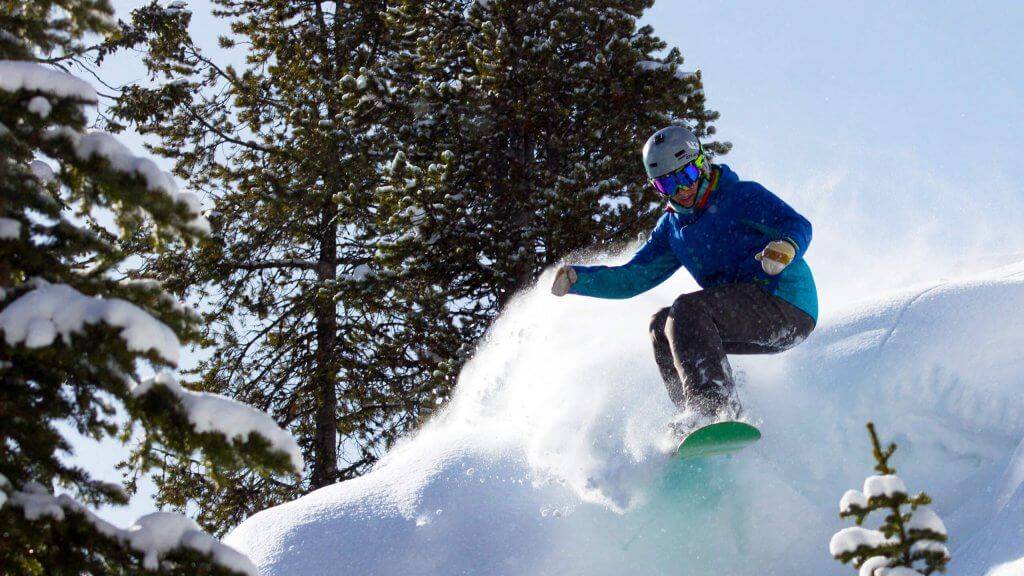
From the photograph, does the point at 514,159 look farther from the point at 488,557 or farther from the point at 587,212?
the point at 488,557

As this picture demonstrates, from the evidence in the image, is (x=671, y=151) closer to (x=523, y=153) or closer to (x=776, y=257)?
(x=776, y=257)

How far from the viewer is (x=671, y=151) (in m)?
5.21

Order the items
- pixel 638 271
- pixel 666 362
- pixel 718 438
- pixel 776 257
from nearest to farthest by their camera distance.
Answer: pixel 718 438 → pixel 776 257 → pixel 666 362 → pixel 638 271

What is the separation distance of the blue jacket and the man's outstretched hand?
0.07 metres

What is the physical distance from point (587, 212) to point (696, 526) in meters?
6.79

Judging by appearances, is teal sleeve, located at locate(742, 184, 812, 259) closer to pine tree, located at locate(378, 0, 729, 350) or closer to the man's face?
the man's face

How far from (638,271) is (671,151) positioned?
939 millimetres

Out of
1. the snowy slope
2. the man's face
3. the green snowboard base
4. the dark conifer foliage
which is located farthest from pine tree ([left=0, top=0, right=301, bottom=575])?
the dark conifer foliage

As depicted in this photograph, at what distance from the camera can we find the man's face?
5301mm

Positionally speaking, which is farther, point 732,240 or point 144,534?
point 732,240

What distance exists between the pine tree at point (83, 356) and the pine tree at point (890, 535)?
163 centimetres

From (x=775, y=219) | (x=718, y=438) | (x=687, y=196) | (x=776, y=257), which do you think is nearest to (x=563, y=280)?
(x=687, y=196)

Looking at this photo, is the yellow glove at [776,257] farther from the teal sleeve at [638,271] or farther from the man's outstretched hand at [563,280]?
the man's outstretched hand at [563,280]

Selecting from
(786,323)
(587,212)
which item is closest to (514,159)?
(587,212)
